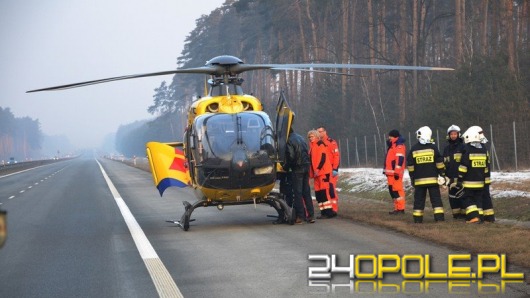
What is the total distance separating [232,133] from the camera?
52.1ft

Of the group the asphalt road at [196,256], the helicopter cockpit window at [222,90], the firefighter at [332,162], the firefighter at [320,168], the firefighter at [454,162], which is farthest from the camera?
the firefighter at [332,162]

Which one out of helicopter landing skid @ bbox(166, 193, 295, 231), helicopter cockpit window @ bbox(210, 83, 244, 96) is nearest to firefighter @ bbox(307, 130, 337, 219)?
helicopter landing skid @ bbox(166, 193, 295, 231)

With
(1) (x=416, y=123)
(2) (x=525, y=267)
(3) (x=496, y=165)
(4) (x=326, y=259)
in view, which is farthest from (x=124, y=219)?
(1) (x=416, y=123)

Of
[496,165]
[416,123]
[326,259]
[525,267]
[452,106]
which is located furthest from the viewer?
[416,123]

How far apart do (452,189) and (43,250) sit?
748 centimetres

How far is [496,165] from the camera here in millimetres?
30859

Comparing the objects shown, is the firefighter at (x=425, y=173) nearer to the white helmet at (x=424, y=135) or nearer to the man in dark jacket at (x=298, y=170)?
the white helmet at (x=424, y=135)

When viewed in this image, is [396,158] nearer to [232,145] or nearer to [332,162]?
[332,162]

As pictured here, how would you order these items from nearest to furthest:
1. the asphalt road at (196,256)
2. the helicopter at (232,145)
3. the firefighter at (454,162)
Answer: the asphalt road at (196,256)
the helicopter at (232,145)
the firefighter at (454,162)

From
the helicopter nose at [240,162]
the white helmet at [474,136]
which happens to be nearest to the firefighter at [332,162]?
the helicopter nose at [240,162]

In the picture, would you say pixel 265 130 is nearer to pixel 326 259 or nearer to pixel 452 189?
pixel 452 189

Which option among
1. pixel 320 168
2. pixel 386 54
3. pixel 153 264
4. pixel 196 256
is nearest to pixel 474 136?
pixel 320 168

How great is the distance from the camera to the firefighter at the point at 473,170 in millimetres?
15125

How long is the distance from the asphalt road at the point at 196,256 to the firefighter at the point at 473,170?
5.83ft
